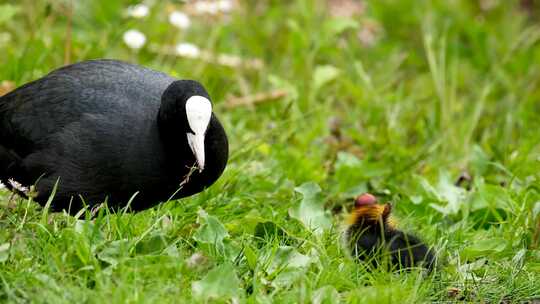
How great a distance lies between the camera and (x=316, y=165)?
16.8 ft

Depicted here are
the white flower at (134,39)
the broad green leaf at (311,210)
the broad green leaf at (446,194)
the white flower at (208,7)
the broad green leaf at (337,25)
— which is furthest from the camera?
the white flower at (208,7)

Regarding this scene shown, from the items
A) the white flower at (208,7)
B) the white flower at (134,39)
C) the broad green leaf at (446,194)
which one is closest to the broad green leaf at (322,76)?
the white flower at (208,7)

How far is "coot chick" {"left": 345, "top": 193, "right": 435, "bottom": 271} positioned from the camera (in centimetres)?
371

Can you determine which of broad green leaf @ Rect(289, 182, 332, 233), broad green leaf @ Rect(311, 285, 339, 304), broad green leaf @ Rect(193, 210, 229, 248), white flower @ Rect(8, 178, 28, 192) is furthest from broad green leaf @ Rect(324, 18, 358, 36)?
broad green leaf @ Rect(311, 285, 339, 304)

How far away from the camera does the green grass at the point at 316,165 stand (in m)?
3.33

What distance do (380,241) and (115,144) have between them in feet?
3.93

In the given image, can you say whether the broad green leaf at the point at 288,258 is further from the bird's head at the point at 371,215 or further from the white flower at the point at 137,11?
the white flower at the point at 137,11

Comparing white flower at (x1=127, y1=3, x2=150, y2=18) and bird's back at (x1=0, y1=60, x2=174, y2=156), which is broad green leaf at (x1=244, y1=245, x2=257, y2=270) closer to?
bird's back at (x1=0, y1=60, x2=174, y2=156)

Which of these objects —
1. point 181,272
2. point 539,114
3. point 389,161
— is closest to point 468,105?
point 539,114

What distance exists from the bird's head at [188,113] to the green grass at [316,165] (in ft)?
1.12

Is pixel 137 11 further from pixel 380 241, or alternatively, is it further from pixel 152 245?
pixel 380 241

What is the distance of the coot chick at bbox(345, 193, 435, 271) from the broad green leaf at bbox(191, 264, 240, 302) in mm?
642

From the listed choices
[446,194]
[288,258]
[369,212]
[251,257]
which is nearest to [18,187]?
[251,257]

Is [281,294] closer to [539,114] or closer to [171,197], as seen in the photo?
[171,197]
